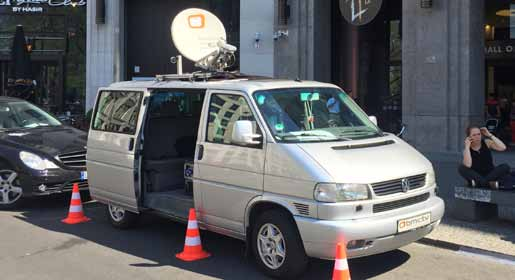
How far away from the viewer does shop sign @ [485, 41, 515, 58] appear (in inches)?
662

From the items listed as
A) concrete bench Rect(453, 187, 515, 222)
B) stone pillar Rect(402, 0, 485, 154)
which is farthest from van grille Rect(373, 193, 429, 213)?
stone pillar Rect(402, 0, 485, 154)

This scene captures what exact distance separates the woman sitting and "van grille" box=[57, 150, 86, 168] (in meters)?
5.56


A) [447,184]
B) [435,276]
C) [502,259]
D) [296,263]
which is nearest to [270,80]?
[296,263]

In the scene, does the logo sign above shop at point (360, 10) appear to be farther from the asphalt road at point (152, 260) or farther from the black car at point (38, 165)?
the asphalt road at point (152, 260)

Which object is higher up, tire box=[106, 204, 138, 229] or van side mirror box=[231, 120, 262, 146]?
van side mirror box=[231, 120, 262, 146]

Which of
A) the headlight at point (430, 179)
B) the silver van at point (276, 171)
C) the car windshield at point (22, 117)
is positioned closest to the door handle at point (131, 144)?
the silver van at point (276, 171)

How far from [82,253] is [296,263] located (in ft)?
Answer: 8.71

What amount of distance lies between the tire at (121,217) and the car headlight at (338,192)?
3.34m

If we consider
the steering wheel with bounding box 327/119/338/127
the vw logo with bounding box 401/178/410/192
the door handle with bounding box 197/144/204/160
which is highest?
the steering wheel with bounding box 327/119/338/127

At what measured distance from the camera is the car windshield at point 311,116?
5742 millimetres

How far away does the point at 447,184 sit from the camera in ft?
32.5

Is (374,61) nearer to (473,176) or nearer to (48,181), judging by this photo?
(473,176)

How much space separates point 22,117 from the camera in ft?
34.0

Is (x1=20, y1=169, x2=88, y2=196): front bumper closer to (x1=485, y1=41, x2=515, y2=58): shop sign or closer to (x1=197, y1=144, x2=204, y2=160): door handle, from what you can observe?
(x1=197, y1=144, x2=204, y2=160): door handle
